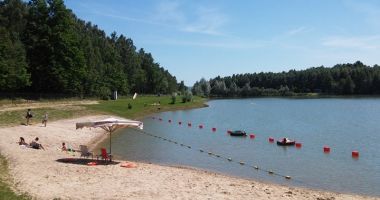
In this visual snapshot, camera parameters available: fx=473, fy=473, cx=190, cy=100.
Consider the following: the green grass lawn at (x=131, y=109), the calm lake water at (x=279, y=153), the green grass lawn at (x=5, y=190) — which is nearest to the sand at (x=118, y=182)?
the green grass lawn at (x=5, y=190)

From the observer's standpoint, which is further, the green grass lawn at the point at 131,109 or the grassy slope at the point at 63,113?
the green grass lawn at the point at 131,109

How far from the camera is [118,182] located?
27.3m

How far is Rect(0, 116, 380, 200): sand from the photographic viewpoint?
2439 centimetres

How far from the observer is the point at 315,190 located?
3003cm

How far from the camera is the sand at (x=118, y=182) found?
24.4m

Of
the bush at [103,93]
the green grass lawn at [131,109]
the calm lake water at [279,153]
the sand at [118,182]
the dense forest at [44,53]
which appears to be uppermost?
the dense forest at [44,53]

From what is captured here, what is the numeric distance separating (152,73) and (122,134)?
12352 cm

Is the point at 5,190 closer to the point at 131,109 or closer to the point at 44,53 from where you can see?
the point at 44,53

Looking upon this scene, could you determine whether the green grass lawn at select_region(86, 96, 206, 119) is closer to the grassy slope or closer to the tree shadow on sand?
the grassy slope

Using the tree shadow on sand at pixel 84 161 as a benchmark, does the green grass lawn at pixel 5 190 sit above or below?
above

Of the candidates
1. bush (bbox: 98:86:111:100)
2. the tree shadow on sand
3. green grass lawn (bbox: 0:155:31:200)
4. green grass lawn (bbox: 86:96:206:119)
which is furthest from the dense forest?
green grass lawn (bbox: 0:155:31:200)

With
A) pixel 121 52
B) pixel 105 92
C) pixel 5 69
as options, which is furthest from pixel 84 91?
pixel 121 52

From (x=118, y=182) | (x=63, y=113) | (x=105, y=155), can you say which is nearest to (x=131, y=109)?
(x=63, y=113)

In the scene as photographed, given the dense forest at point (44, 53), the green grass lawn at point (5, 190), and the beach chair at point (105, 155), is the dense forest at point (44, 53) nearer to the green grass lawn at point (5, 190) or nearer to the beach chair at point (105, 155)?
the beach chair at point (105, 155)
